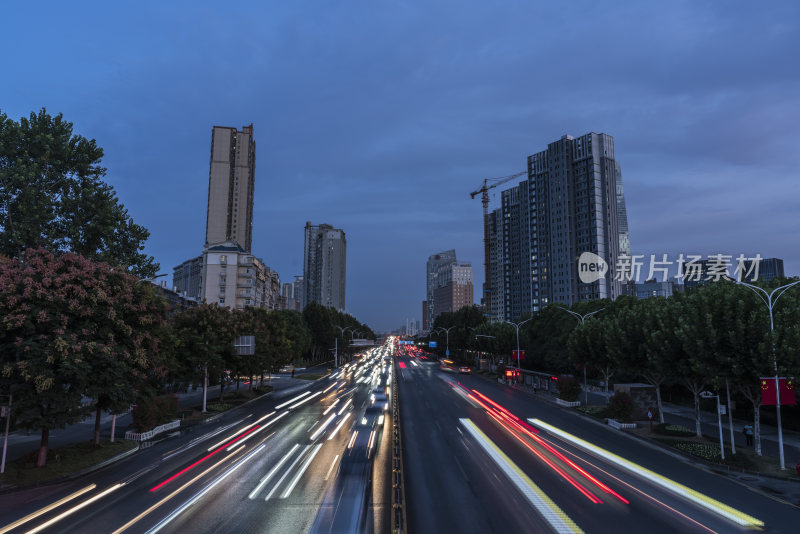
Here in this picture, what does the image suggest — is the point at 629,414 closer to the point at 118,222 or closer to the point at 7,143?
the point at 118,222

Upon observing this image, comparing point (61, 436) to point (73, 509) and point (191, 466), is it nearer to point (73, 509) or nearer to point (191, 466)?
point (191, 466)

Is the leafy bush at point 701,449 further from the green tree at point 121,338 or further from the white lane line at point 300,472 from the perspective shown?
the green tree at point 121,338

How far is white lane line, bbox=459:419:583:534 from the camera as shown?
16.5m

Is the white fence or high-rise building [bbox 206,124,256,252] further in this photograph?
high-rise building [bbox 206,124,256,252]

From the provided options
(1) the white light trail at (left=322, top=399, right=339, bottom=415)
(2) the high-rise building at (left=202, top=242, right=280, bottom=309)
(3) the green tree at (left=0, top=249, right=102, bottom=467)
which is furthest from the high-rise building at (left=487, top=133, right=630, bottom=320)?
(3) the green tree at (left=0, top=249, right=102, bottom=467)

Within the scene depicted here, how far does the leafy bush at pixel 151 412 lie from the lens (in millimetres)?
31984

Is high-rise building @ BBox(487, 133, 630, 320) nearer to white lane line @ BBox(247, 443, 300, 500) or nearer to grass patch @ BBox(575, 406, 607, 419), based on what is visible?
grass patch @ BBox(575, 406, 607, 419)

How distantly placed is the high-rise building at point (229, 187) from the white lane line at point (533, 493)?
553ft

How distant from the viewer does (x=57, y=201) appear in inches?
1396

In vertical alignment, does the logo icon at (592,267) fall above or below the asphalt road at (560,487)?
above

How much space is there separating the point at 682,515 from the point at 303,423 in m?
27.8

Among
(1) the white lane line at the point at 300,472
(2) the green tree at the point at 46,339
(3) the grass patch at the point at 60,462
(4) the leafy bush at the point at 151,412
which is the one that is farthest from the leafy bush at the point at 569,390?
(2) the green tree at the point at 46,339

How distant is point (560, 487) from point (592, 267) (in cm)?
16890

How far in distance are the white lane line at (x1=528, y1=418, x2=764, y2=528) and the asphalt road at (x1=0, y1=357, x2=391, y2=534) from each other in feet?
42.9
